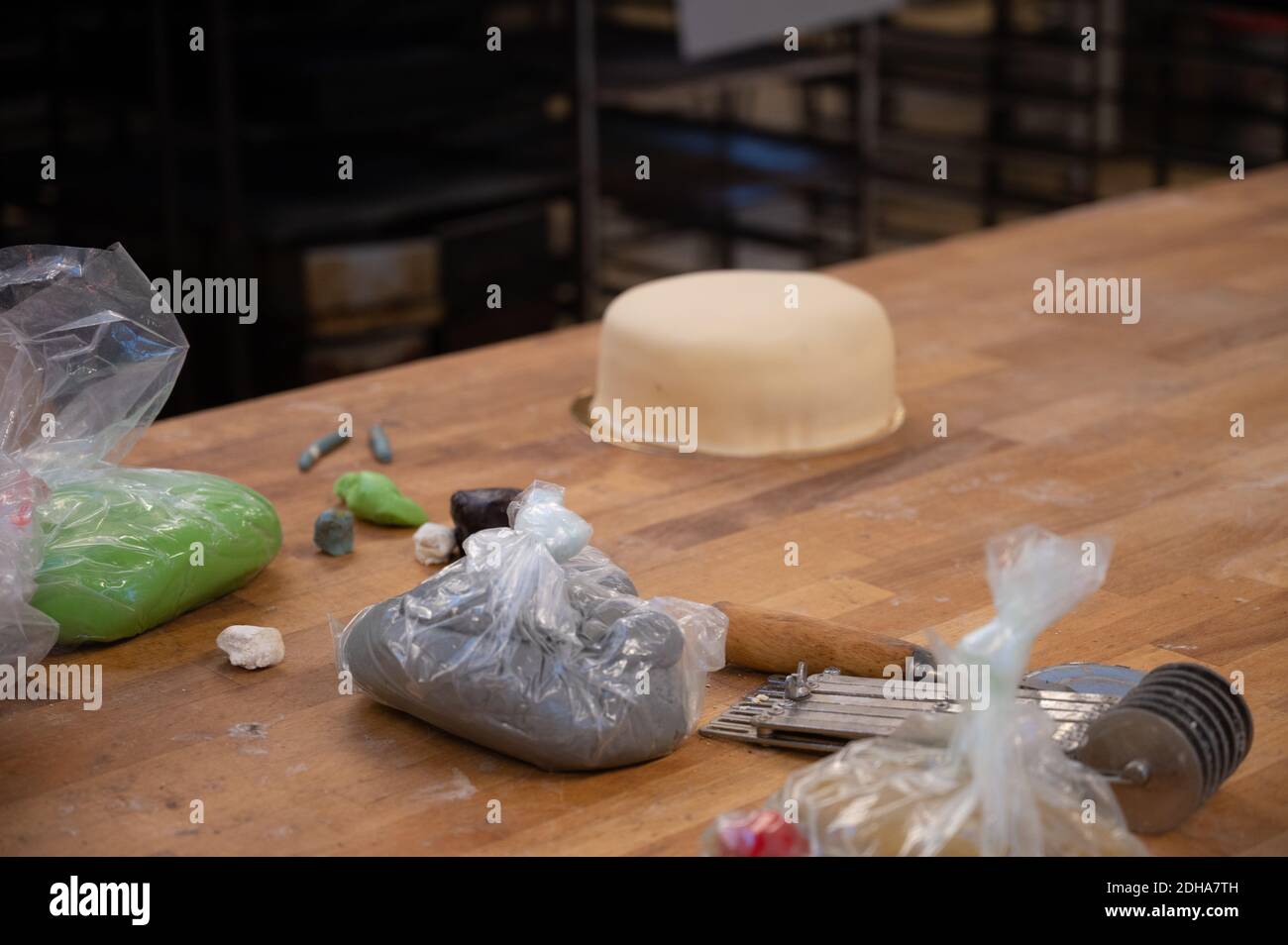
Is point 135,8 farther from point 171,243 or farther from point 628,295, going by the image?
point 628,295

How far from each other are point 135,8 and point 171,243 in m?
0.51

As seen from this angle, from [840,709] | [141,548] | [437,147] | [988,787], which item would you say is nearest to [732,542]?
[840,709]

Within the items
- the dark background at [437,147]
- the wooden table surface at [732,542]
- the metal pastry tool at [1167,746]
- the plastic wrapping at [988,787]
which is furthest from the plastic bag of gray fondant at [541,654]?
the dark background at [437,147]

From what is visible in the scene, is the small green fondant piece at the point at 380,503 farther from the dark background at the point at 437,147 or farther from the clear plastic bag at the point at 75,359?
the dark background at the point at 437,147

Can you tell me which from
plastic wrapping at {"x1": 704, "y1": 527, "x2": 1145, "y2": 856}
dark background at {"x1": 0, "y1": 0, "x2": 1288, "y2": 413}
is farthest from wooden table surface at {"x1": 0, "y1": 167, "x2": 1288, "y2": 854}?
dark background at {"x1": 0, "y1": 0, "x2": 1288, "y2": 413}

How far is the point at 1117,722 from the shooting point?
1.11 meters

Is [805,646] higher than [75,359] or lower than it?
lower

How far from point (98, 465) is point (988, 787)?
88cm

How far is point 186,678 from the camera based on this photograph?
1389 millimetres

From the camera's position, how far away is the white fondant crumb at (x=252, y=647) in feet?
4.58

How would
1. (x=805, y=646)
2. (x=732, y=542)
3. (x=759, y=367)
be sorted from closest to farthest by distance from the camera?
(x=805, y=646), (x=732, y=542), (x=759, y=367)

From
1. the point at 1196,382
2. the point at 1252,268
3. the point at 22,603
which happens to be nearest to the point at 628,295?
the point at 1196,382

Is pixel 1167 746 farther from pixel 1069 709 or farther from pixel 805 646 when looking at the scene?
pixel 805 646

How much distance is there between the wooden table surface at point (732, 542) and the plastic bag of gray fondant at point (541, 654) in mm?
36
